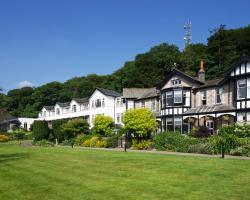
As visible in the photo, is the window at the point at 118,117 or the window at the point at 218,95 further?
the window at the point at 118,117

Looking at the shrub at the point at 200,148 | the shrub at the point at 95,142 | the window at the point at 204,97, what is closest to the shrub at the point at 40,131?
the shrub at the point at 95,142

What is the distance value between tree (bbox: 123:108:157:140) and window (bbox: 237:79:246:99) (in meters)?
9.61

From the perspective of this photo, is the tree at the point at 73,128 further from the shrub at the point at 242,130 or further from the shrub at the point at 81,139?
the shrub at the point at 242,130

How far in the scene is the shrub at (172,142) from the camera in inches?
1305

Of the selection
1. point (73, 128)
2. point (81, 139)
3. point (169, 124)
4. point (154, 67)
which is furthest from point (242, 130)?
point (154, 67)

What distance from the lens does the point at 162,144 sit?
35625mm

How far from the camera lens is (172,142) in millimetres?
34312

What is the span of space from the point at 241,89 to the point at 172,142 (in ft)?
35.7

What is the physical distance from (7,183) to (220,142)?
62.1ft

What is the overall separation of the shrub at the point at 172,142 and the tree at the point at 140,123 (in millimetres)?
4137

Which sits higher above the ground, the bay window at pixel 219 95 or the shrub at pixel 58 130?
the bay window at pixel 219 95

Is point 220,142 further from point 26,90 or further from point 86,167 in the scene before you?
point 26,90

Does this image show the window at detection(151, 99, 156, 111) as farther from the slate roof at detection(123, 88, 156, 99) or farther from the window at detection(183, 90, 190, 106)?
the window at detection(183, 90, 190, 106)

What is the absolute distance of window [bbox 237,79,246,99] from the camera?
39.3 metres
